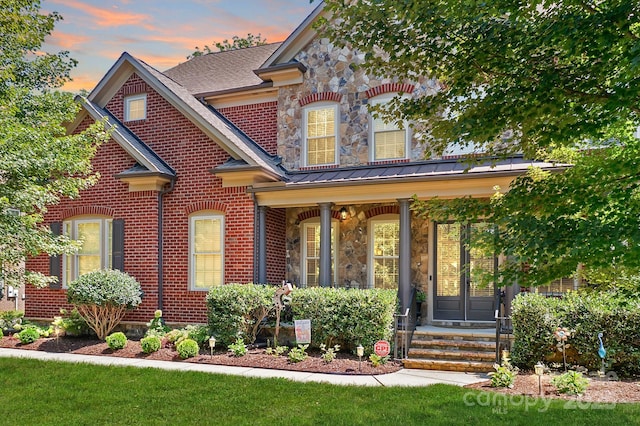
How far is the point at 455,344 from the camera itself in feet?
32.4

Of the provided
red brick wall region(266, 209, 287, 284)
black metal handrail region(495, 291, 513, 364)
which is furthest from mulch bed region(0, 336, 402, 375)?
red brick wall region(266, 209, 287, 284)

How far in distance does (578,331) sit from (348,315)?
158 inches

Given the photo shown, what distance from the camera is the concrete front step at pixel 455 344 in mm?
9742

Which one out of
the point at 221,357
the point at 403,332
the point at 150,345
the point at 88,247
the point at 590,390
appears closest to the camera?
the point at 590,390

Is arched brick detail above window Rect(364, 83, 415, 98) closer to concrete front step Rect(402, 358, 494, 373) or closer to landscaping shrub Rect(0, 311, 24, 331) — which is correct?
concrete front step Rect(402, 358, 494, 373)

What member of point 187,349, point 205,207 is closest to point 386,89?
point 205,207

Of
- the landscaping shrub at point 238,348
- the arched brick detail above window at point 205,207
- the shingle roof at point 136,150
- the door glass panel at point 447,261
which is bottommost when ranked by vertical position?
the landscaping shrub at point 238,348

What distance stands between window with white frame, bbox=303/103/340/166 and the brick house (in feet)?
0.12

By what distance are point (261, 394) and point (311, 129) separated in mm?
7733

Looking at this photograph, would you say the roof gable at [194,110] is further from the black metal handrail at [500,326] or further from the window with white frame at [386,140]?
the black metal handrail at [500,326]

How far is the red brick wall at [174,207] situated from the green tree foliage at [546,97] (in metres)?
8.21

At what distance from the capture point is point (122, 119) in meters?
14.0

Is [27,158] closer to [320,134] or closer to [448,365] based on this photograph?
[320,134]

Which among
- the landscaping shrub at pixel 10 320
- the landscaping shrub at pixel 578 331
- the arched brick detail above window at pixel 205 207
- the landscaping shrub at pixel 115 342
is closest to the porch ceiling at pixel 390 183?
the arched brick detail above window at pixel 205 207
